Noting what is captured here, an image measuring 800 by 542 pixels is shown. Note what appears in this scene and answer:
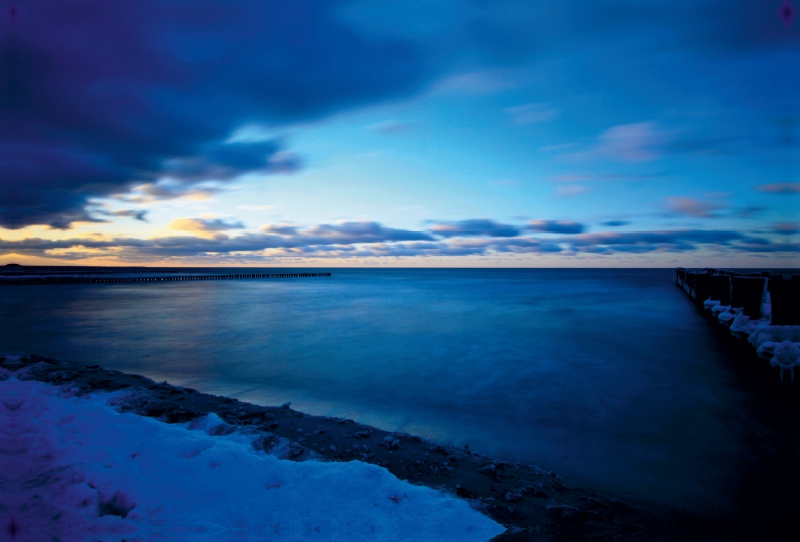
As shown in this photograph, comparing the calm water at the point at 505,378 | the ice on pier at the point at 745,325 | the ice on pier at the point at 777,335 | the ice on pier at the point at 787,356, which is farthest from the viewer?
the ice on pier at the point at 745,325

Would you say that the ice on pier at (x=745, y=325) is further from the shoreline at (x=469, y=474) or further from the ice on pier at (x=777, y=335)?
the shoreline at (x=469, y=474)

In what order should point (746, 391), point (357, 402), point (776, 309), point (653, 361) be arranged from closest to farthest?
point (357, 402) < point (746, 391) < point (776, 309) < point (653, 361)

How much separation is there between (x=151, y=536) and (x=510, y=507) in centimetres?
302

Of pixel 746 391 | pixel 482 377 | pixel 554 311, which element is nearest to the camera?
pixel 746 391

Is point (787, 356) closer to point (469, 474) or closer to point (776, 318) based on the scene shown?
point (776, 318)

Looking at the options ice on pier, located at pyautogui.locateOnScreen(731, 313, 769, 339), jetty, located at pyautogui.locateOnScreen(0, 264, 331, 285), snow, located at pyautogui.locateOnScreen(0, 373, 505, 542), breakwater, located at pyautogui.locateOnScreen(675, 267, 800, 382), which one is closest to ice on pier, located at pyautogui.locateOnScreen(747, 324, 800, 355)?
breakwater, located at pyautogui.locateOnScreen(675, 267, 800, 382)

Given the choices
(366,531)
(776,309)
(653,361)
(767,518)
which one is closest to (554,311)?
Result: (653,361)

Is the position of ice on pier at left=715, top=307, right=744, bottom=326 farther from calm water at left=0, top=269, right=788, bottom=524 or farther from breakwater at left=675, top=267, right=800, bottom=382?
breakwater at left=675, top=267, right=800, bottom=382

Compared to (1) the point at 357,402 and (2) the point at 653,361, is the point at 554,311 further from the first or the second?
(1) the point at 357,402

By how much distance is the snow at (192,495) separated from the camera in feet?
10.2

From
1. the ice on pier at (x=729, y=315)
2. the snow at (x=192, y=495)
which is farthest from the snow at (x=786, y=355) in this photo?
the snow at (x=192, y=495)

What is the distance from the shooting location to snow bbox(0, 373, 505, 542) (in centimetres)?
312

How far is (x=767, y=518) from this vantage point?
13.7 ft

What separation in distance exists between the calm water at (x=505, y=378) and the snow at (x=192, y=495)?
2.50 metres
